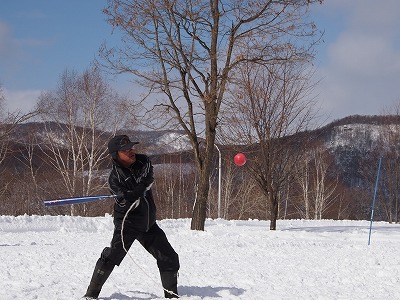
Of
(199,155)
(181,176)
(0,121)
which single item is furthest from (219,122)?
(181,176)

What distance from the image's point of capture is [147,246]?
5.57m

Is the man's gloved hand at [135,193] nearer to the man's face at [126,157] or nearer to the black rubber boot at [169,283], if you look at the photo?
the man's face at [126,157]

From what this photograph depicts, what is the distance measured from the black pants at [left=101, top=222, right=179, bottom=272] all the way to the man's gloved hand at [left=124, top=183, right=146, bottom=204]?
30 cm

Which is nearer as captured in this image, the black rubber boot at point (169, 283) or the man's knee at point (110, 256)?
the man's knee at point (110, 256)

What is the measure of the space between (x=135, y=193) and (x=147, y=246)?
709 millimetres

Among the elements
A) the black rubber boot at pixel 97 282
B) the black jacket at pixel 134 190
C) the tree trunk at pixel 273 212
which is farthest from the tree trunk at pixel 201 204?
the black rubber boot at pixel 97 282

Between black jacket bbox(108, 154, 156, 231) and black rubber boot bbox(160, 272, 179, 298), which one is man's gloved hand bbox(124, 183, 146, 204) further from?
black rubber boot bbox(160, 272, 179, 298)

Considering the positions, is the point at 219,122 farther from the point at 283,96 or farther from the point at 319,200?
the point at 319,200

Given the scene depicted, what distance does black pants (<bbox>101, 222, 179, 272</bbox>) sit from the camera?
5336mm

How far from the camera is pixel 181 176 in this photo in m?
46.4

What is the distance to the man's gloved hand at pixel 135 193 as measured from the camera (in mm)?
5164

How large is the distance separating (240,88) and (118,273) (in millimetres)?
10336

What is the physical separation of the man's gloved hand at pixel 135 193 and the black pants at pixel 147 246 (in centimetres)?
30

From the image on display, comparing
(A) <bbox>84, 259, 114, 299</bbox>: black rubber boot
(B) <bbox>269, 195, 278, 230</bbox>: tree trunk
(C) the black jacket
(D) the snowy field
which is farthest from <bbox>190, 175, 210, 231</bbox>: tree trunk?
(A) <bbox>84, 259, 114, 299</bbox>: black rubber boot
